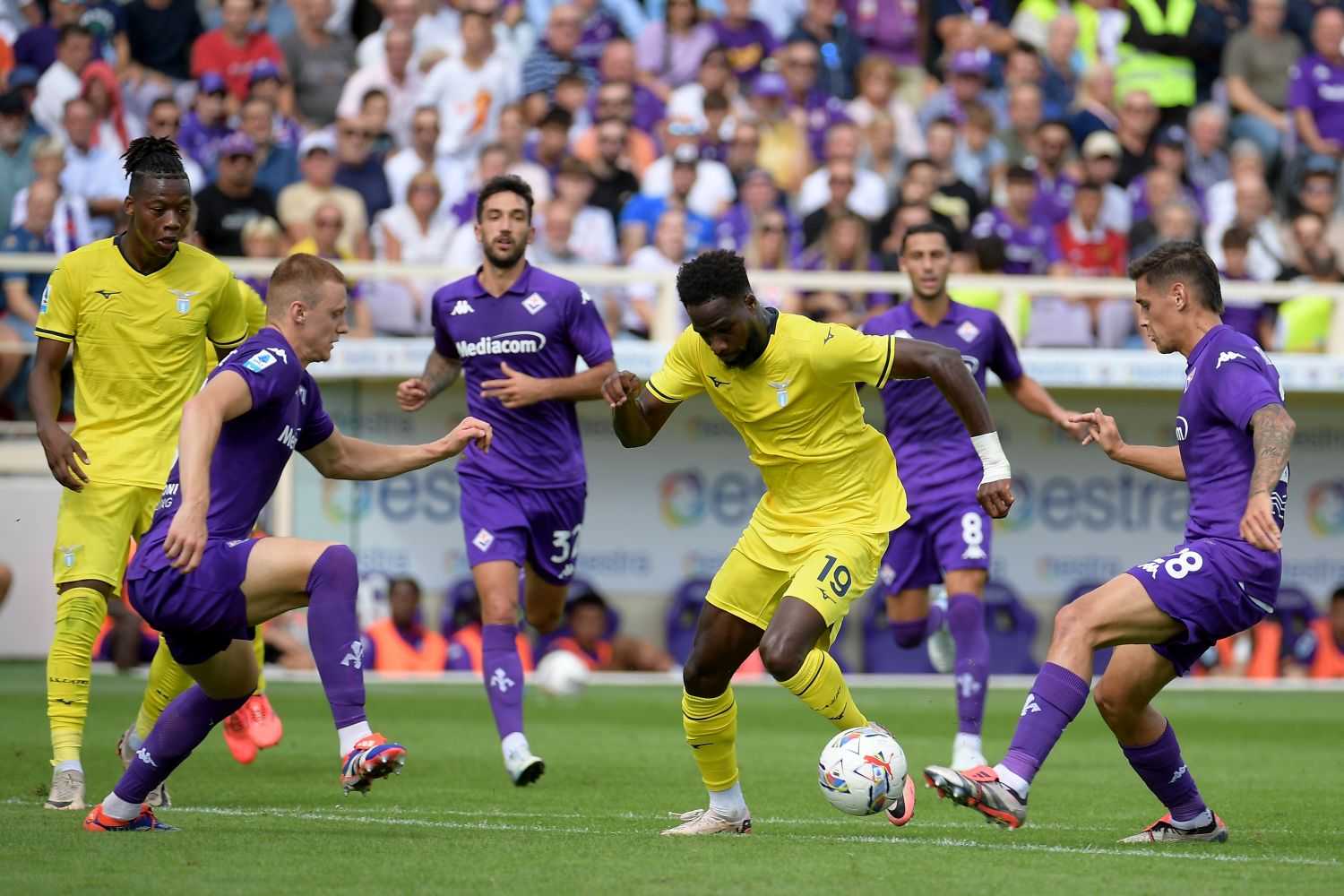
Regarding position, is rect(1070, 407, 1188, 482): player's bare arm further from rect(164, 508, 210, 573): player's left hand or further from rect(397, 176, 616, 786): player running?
rect(164, 508, 210, 573): player's left hand

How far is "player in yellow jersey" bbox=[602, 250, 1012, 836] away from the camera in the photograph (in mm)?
7422

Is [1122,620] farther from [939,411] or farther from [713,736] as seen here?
[939,411]

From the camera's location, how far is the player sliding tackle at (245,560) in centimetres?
675

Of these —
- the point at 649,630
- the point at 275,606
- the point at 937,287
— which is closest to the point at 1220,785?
the point at 937,287

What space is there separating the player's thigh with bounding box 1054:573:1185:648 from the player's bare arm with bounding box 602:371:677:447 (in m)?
1.85

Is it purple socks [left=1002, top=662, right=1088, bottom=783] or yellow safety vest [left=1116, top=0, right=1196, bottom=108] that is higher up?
yellow safety vest [left=1116, top=0, right=1196, bottom=108]

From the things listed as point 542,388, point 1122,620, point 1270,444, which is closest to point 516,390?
point 542,388

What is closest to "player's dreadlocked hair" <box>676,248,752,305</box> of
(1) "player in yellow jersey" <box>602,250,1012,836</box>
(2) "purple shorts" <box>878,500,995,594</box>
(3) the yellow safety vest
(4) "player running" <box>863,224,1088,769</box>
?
(1) "player in yellow jersey" <box>602,250,1012,836</box>

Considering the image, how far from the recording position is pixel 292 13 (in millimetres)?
19922

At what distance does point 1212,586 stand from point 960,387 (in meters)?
1.23

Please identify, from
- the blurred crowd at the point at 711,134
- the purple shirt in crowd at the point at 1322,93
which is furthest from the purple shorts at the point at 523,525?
the purple shirt in crowd at the point at 1322,93

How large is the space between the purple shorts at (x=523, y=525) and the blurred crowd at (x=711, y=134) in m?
6.66

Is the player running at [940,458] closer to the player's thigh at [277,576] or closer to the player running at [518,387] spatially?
the player running at [518,387]

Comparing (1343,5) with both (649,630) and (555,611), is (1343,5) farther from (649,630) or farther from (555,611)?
(555,611)
